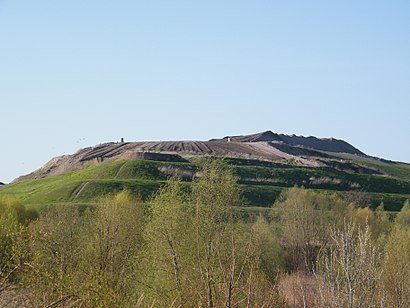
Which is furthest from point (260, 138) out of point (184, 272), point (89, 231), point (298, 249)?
point (184, 272)

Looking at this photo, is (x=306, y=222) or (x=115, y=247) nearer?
(x=115, y=247)

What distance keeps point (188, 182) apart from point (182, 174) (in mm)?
12134

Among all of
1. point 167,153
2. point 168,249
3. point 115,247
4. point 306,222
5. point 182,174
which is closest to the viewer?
point 168,249

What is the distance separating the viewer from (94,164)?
111812 millimetres

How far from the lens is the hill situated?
86312 mm

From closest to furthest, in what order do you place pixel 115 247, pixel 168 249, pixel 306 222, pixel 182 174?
pixel 168 249
pixel 115 247
pixel 306 222
pixel 182 174

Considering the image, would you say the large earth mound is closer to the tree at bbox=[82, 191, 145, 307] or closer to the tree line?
the tree line

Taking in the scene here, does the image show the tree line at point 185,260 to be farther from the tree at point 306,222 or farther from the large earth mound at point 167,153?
the large earth mound at point 167,153

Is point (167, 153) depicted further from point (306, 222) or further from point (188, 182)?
point (306, 222)

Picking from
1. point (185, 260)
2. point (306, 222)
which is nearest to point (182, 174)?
point (306, 222)

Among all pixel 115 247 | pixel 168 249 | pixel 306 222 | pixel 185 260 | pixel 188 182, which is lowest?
pixel 306 222

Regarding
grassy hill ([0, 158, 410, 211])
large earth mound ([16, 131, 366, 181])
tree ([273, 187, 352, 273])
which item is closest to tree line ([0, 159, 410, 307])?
tree ([273, 187, 352, 273])

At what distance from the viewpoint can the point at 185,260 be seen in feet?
81.7

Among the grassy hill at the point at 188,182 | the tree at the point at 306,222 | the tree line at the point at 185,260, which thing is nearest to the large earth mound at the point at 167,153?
the grassy hill at the point at 188,182
